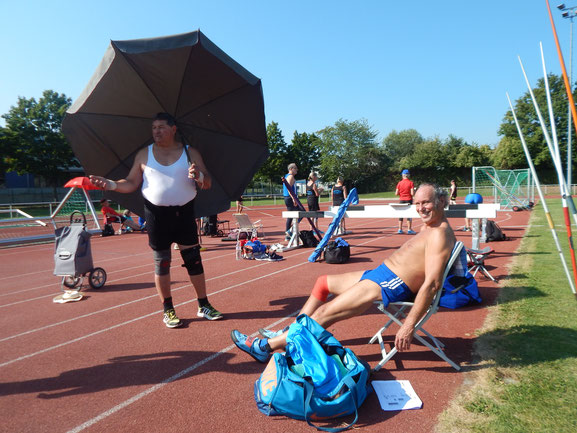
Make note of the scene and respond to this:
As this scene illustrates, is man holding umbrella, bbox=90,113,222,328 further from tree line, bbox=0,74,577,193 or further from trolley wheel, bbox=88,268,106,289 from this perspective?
tree line, bbox=0,74,577,193

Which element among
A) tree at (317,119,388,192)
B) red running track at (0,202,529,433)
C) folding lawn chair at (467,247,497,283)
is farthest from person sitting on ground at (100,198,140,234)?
tree at (317,119,388,192)

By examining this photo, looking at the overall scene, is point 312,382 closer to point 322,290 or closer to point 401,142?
point 322,290

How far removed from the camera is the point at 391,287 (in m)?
2.88

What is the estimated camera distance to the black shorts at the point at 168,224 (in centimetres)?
380

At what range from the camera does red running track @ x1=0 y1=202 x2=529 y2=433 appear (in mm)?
2420

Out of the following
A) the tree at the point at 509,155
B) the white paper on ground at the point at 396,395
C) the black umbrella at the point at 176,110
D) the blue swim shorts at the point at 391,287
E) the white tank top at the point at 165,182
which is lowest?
the white paper on ground at the point at 396,395

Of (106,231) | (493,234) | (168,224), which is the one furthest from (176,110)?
(106,231)

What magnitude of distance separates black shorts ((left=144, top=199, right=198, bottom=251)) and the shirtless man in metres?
1.59

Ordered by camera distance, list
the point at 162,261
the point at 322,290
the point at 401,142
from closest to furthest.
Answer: the point at 322,290
the point at 162,261
the point at 401,142

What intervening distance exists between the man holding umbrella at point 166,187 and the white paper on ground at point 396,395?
2.43 m

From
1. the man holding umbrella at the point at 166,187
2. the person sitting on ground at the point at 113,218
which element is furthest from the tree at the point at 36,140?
the man holding umbrella at the point at 166,187

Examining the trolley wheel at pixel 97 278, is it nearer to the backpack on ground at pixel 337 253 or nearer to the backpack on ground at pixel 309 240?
the backpack on ground at pixel 337 253

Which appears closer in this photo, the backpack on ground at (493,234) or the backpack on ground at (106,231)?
the backpack on ground at (493,234)

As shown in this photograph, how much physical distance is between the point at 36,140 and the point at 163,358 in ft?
150
